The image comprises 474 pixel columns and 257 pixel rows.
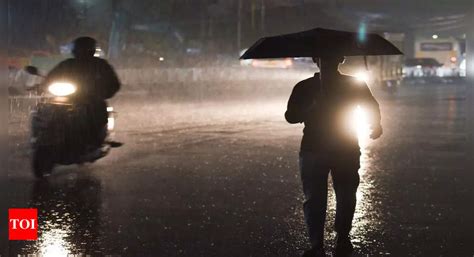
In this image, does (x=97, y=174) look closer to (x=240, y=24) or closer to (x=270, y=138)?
(x=270, y=138)

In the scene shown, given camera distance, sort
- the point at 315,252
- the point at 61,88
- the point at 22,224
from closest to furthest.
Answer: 1. the point at 315,252
2. the point at 22,224
3. the point at 61,88

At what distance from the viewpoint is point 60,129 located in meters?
9.08

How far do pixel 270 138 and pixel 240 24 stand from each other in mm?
29971

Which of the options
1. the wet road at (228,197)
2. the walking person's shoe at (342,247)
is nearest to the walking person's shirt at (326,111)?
the walking person's shoe at (342,247)

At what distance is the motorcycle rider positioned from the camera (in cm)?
905

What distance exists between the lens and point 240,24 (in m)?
43.5

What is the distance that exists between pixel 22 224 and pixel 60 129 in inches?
107

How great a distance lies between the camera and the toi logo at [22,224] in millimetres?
6148

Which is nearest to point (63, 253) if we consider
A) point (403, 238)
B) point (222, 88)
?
point (403, 238)

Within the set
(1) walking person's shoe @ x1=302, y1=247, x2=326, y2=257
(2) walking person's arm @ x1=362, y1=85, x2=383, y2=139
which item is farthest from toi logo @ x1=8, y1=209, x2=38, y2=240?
(2) walking person's arm @ x1=362, y1=85, x2=383, y2=139

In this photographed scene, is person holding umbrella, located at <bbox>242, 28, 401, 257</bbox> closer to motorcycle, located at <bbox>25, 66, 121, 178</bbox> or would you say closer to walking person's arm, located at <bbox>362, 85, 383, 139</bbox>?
walking person's arm, located at <bbox>362, 85, 383, 139</bbox>

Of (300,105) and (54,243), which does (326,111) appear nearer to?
(300,105)

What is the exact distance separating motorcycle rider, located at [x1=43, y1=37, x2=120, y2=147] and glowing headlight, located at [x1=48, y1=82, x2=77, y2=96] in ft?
0.20

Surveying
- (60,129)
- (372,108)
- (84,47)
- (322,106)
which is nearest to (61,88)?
(60,129)
